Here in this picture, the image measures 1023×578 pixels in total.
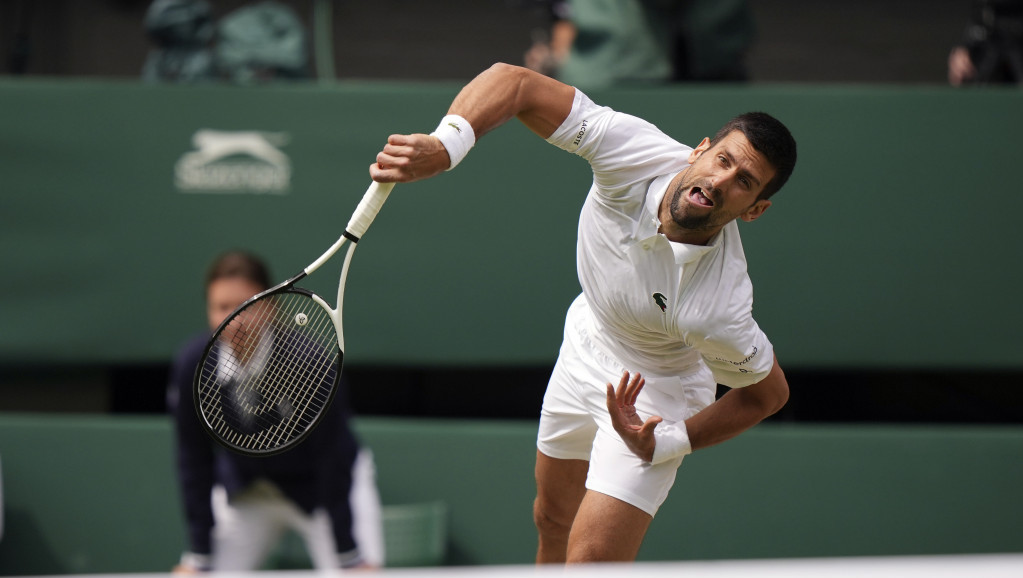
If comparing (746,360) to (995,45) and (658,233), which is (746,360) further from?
(995,45)

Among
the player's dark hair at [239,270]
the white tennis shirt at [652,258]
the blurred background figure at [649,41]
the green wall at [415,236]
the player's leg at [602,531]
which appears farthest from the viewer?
the green wall at [415,236]

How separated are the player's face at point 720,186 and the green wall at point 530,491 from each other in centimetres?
259

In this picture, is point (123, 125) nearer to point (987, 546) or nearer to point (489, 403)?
point (489, 403)

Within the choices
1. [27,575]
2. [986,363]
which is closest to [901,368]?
[986,363]

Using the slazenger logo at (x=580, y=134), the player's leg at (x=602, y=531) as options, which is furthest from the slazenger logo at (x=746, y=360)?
the slazenger logo at (x=580, y=134)

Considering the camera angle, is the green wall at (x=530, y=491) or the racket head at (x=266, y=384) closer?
the racket head at (x=266, y=384)

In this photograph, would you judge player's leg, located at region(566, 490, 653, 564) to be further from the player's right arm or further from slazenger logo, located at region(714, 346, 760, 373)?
the player's right arm

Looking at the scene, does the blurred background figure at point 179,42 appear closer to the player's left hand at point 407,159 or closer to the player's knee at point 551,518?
the player's knee at point 551,518

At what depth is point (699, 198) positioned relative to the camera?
192 cm

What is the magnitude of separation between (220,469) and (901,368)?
2.64 metres

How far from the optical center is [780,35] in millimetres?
5953

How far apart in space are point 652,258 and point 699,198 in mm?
216

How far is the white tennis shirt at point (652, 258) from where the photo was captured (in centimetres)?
204

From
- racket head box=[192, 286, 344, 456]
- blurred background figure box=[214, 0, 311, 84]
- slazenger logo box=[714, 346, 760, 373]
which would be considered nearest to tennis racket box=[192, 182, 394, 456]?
racket head box=[192, 286, 344, 456]
